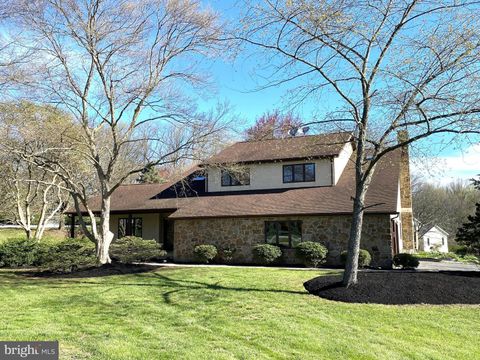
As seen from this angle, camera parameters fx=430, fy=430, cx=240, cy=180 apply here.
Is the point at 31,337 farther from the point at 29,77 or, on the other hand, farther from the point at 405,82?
the point at 29,77

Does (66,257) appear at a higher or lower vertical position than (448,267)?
higher

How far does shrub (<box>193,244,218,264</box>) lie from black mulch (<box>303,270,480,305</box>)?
9333mm

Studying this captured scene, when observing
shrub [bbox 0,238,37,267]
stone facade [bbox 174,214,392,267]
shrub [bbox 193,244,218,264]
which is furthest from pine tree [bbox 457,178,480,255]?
shrub [bbox 0,238,37,267]

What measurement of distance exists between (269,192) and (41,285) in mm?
12060

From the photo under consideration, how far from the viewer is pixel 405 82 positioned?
9.46 metres

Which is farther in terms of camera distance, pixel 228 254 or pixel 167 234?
pixel 167 234

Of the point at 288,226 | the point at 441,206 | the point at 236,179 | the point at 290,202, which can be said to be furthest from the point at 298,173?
the point at 441,206

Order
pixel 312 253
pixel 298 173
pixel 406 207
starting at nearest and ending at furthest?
1. pixel 312 253
2. pixel 298 173
3. pixel 406 207

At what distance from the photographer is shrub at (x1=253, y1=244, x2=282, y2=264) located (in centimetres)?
1861

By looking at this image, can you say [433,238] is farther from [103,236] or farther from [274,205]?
A: [103,236]

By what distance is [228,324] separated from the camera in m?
7.26

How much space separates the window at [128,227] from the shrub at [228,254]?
7463 millimetres

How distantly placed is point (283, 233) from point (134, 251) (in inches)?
272

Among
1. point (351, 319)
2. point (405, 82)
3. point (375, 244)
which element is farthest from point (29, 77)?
point (375, 244)
